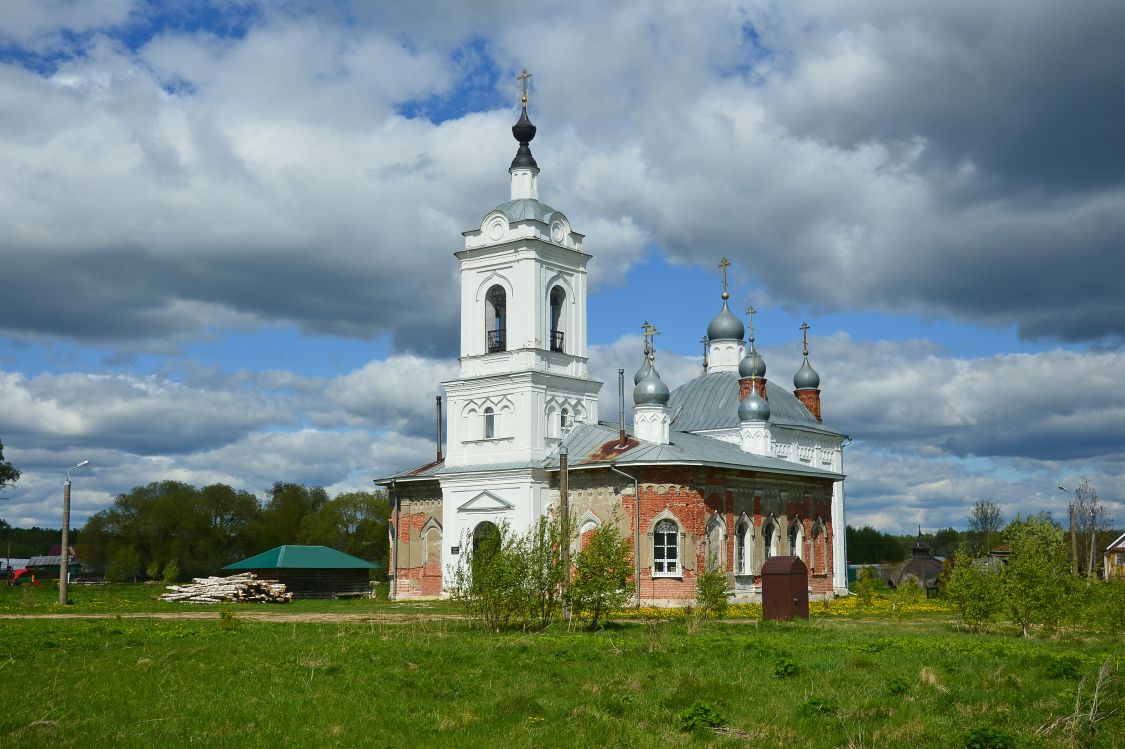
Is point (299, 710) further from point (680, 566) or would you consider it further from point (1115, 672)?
point (680, 566)

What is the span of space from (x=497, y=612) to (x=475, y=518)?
1770cm

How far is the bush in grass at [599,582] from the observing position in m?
23.9

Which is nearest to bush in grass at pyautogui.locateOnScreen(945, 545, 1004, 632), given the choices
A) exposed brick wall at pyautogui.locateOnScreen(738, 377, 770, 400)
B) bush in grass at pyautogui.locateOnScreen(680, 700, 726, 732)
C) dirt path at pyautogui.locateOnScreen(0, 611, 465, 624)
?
dirt path at pyautogui.locateOnScreen(0, 611, 465, 624)

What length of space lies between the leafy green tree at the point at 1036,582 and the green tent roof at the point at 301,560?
25692 mm

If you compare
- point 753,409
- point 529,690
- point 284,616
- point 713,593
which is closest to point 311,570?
point 284,616

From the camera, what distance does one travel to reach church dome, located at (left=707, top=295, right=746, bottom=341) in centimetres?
5353

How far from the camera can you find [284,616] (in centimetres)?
2877

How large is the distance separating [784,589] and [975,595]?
18.3ft

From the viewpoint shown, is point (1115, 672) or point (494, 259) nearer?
point (1115, 672)

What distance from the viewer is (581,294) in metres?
43.2

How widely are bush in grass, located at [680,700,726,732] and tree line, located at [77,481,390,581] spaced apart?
63025mm

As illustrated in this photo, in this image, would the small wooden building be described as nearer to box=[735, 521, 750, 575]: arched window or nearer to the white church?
Result: the white church

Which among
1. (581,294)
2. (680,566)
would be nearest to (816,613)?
(680,566)

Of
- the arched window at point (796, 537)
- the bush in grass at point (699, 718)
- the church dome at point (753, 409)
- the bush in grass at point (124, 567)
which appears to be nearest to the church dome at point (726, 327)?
the church dome at point (753, 409)
